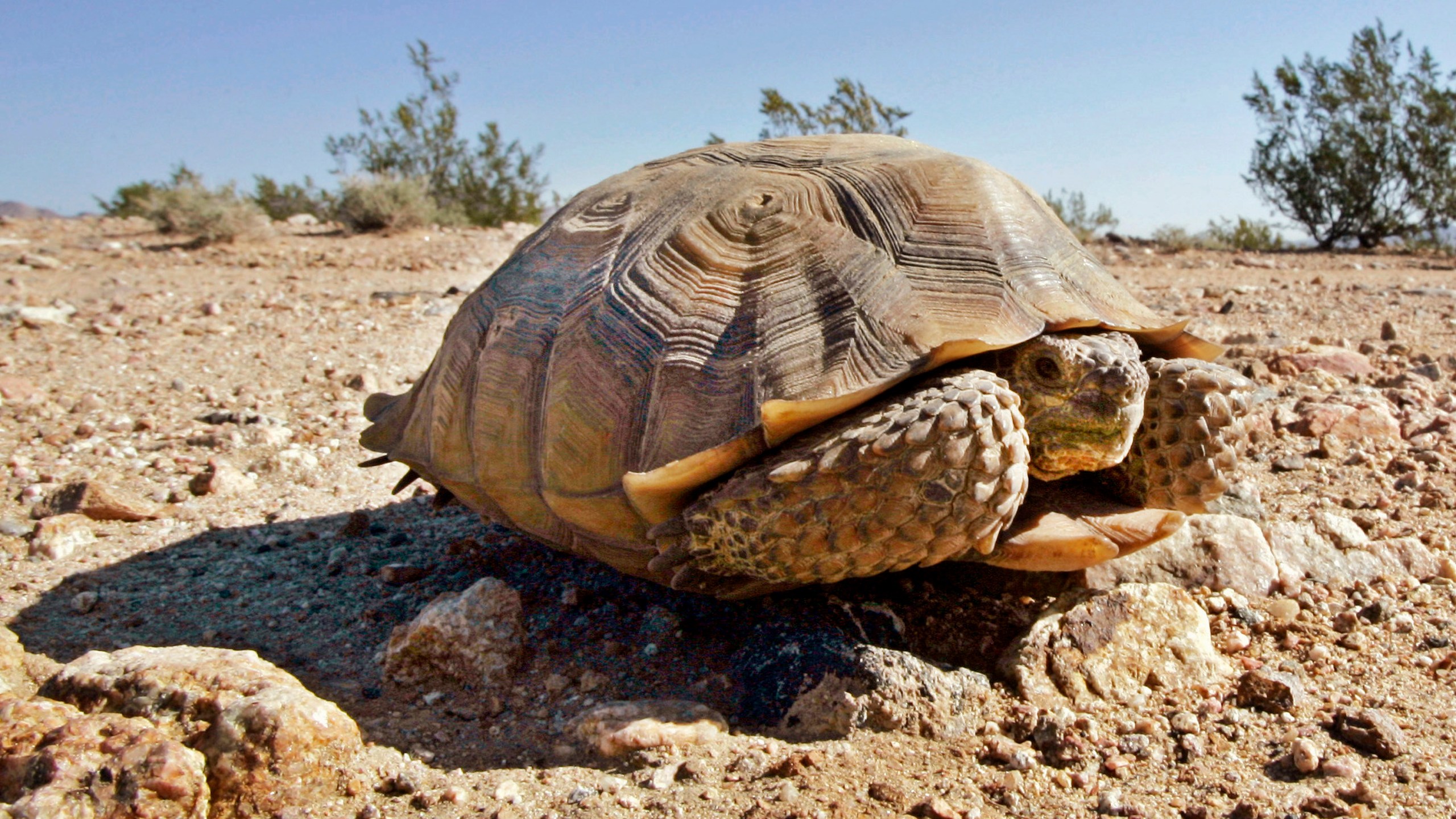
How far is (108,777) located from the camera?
1947 millimetres

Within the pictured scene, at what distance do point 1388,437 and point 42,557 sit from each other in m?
5.22

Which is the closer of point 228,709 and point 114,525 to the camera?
point 228,709

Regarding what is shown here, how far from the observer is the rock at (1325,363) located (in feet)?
16.5

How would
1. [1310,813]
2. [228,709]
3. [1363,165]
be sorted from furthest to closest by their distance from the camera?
[1363,165] < [228,709] < [1310,813]

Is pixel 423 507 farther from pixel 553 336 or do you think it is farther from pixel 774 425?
pixel 774 425

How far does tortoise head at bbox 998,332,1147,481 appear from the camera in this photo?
8.14ft

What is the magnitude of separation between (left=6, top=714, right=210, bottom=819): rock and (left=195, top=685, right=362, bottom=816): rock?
0.16 ft

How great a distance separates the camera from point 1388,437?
4102mm

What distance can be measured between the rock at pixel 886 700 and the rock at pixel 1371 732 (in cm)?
79

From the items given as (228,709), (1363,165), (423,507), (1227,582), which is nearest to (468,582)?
(423,507)

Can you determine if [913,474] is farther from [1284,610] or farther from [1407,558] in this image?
[1407,558]

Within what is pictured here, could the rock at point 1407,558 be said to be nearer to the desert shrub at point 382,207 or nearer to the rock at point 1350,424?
the rock at point 1350,424

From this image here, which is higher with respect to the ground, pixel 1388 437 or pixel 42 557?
pixel 1388 437

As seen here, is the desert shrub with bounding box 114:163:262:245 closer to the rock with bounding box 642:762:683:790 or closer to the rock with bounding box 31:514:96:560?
the rock with bounding box 31:514:96:560
